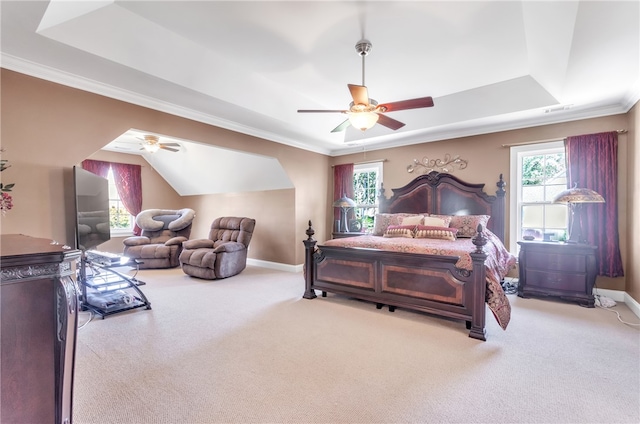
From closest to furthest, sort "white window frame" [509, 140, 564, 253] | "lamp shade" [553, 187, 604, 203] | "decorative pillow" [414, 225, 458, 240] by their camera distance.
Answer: "lamp shade" [553, 187, 604, 203] → "decorative pillow" [414, 225, 458, 240] → "white window frame" [509, 140, 564, 253]

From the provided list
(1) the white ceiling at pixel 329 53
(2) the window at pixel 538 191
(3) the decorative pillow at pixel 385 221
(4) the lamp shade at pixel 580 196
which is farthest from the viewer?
(3) the decorative pillow at pixel 385 221

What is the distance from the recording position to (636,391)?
2.00m

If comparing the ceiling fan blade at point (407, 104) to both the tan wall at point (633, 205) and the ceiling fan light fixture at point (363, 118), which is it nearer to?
the ceiling fan light fixture at point (363, 118)

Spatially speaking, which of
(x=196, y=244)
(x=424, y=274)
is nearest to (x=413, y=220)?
(x=424, y=274)

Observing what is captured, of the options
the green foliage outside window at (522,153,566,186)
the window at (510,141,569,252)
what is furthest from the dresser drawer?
the green foliage outside window at (522,153,566,186)

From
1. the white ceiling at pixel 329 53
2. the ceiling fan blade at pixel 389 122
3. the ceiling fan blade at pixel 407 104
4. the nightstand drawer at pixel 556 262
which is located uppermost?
the white ceiling at pixel 329 53

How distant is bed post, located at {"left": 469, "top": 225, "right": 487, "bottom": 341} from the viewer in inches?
111

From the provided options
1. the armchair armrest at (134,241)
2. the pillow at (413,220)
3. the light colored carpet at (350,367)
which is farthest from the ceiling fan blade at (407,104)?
the armchair armrest at (134,241)

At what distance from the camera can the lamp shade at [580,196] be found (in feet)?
12.3

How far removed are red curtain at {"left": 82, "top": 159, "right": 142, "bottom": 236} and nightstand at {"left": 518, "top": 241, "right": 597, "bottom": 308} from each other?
822 cm

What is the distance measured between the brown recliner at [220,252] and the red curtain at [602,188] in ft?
17.5

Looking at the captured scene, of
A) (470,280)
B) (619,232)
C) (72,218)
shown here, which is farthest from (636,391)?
(72,218)

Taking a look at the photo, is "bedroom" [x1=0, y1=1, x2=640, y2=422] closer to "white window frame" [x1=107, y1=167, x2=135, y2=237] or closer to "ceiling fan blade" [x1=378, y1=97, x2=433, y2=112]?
"white window frame" [x1=107, y1=167, x2=135, y2=237]

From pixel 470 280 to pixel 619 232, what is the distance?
2.71 meters
